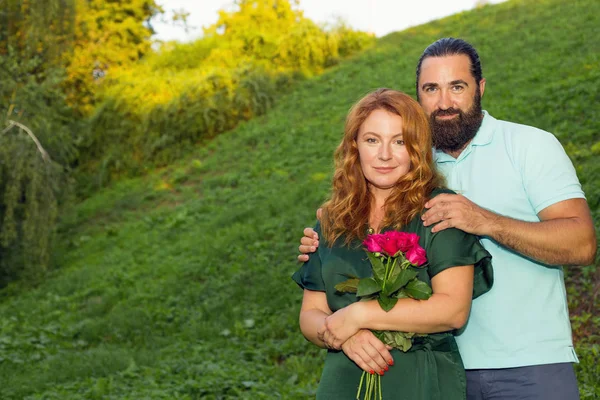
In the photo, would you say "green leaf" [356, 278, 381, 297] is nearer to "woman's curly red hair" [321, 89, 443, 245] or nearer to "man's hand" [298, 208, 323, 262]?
"woman's curly red hair" [321, 89, 443, 245]

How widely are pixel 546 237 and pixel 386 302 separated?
2.12 feet

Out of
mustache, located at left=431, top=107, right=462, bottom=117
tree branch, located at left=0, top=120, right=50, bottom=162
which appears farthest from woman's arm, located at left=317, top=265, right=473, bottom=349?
tree branch, located at left=0, top=120, right=50, bottom=162

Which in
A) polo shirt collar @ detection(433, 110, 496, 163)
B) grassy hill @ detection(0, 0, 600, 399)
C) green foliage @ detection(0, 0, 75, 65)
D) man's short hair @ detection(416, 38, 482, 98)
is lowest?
grassy hill @ detection(0, 0, 600, 399)

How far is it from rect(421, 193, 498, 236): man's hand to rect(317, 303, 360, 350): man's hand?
0.43 meters

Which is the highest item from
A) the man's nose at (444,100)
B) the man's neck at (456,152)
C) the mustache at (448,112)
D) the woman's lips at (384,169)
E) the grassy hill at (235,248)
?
the man's nose at (444,100)

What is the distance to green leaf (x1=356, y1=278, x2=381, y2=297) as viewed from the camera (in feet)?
8.66

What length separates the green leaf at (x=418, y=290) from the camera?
2639 millimetres

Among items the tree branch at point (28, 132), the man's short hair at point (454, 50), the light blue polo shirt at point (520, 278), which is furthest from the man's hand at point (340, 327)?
the tree branch at point (28, 132)

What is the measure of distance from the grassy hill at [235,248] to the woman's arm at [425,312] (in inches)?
125

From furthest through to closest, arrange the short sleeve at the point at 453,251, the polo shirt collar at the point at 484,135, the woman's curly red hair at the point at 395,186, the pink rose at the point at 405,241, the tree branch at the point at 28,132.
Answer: the tree branch at the point at 28,132, the polo shirt collar at the point at 484,135, the woman's curly red hair at the point at 395,186, the short sleeve at the point at 453,251, the pink rose at the point at 405,241

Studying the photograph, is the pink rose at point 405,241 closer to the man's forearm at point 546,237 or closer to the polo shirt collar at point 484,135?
the man's forearm at point 546,237

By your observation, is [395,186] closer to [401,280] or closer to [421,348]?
[401,280]

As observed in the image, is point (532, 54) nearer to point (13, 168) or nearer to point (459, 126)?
point (13, 168)

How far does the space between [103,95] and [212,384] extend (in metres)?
15.4
